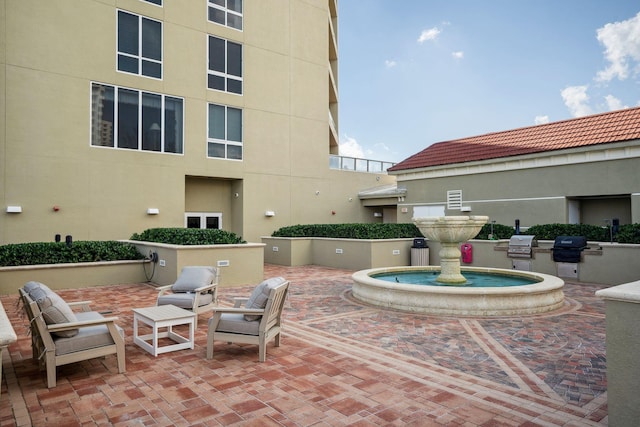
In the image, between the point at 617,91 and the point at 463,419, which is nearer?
the point at 463,419

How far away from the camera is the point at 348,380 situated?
4.75m

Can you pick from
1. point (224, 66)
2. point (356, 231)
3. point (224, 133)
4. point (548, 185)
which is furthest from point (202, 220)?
point (548, 185)

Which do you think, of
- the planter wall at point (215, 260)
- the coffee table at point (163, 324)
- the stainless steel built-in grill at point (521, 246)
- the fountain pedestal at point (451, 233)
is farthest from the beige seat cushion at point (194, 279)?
the stainless steel built-in grill at point (521, 246)

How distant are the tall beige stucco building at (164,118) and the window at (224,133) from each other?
0.05 metres

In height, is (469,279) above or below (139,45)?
below

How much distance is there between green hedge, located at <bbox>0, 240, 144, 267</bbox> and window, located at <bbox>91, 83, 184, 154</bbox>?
15.6ft

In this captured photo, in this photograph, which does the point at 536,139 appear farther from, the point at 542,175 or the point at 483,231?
the point at 483,231

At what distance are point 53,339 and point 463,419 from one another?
175 inches

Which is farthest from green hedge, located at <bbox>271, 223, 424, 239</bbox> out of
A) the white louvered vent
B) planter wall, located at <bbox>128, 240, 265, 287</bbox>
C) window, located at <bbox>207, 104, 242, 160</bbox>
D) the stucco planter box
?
planter wall, located at <bbox>128, 240, 265, 287</bbox>

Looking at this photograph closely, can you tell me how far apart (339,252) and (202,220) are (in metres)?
6.51

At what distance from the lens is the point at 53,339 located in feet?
15.7

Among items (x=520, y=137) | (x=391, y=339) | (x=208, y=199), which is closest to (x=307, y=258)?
(x=208, y=199)

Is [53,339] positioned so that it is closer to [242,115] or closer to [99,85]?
[99,85]

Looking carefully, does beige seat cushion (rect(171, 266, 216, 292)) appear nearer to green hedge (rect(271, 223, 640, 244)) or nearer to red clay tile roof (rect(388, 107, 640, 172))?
green hedge (rect(271, 223, 640, 244))
